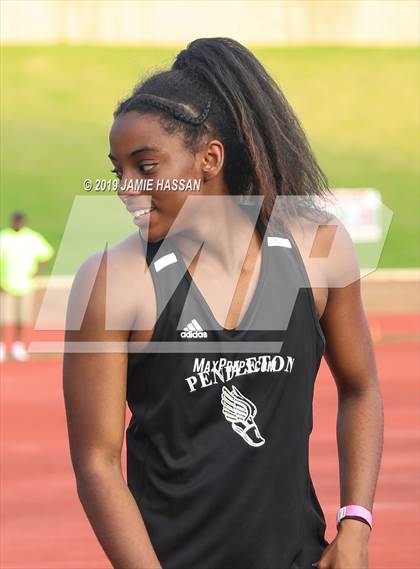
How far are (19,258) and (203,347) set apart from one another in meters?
15.5

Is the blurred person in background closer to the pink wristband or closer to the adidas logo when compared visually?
the pink wristband

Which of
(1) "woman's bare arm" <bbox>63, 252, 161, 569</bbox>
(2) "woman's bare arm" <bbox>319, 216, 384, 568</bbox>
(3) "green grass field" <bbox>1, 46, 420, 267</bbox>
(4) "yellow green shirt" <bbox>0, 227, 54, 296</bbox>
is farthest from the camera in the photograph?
(3) "green grass field" <bbox>1, 46, 420, 267</bbox>

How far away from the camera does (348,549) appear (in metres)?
2.78

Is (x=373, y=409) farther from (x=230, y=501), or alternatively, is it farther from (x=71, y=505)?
(x=71, y=505)

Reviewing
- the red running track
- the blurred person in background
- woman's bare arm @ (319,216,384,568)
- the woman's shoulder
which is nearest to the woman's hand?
woman's bare arm @ (319,216,384,568)

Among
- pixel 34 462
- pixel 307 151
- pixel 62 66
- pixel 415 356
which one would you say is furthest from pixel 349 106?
pixel 307 151

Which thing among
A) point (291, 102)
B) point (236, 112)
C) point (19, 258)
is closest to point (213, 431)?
point (236, 112)

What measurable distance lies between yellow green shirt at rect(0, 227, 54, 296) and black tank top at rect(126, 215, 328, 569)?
15.2m

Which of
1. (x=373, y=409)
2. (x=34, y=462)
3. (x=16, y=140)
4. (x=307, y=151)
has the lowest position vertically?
(x=373, y=409)

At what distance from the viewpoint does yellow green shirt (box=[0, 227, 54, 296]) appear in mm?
17781

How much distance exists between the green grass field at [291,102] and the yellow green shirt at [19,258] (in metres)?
13.3

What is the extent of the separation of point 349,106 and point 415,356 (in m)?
21.9

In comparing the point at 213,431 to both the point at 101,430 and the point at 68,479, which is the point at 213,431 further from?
the point at 68,479

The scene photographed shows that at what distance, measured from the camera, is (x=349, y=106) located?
38688 mm
